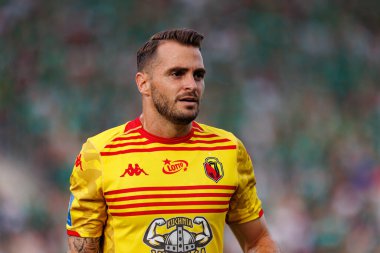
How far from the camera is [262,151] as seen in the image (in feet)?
21.6

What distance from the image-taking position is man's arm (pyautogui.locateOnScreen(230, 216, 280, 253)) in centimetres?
280

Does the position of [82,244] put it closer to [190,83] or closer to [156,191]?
[156,191]

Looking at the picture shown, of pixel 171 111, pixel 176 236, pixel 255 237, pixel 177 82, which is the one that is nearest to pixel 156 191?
pixel 176 236

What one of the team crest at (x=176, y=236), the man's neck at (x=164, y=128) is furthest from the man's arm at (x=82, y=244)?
the man's neck at (x=164, y=128)

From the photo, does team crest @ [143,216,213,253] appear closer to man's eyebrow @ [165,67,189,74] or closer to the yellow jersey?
the yellow jersey

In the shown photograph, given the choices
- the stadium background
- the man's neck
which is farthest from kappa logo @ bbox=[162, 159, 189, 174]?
the stadium background

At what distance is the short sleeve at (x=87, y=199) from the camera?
2.59m

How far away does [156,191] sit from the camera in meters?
2.57

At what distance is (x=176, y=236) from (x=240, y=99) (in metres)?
4.28

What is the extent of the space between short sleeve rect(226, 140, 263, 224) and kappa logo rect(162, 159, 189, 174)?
23cm

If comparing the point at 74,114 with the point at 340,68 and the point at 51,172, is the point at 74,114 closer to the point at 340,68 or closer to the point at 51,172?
the point at 51,172

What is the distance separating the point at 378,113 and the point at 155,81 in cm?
459

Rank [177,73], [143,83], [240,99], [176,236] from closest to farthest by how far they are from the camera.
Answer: [176,236] → [177,73] → [143,83] → [240,99]

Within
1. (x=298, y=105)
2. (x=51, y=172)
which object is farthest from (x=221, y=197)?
(x=298, y=105)
